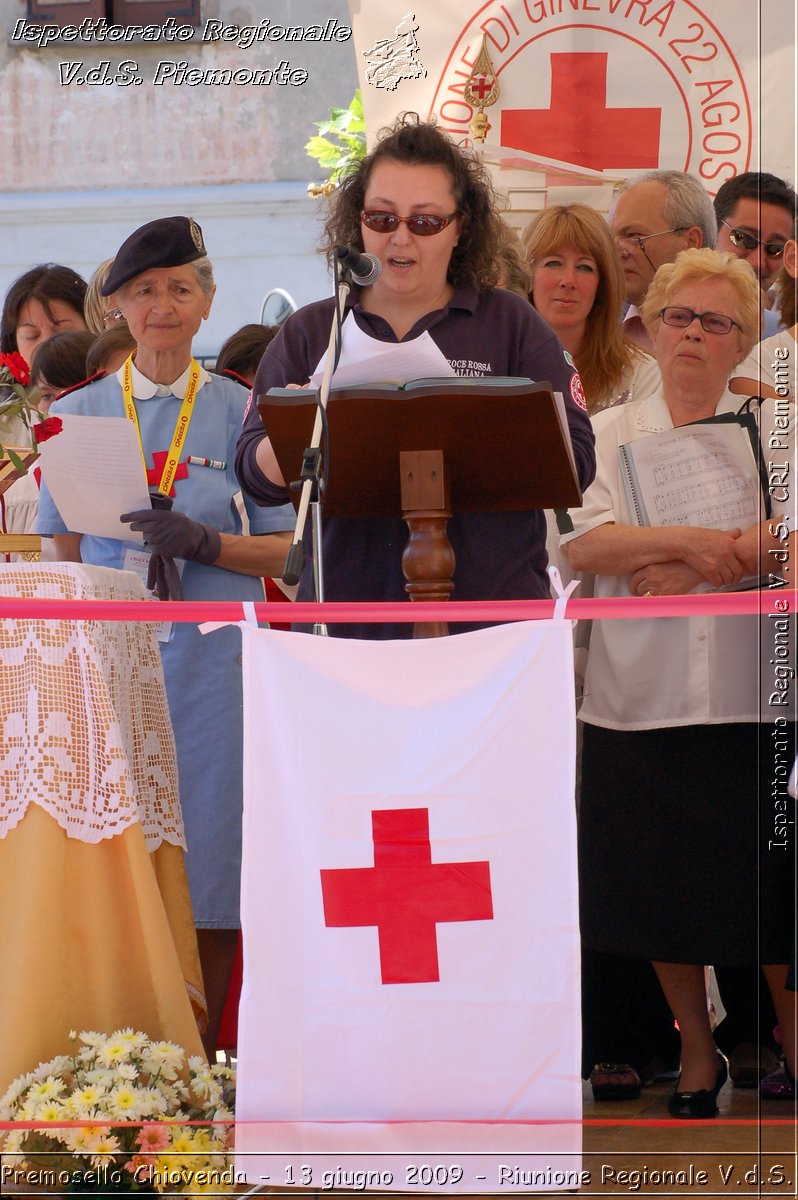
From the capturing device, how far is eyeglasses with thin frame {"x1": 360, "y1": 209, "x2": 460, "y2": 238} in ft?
9.31

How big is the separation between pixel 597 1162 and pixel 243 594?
148 centimetres

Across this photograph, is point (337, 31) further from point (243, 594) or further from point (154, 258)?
point (243, 594)

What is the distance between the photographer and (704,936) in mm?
3057

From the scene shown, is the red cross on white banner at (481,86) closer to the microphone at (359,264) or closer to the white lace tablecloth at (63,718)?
the microphone at (359,264)

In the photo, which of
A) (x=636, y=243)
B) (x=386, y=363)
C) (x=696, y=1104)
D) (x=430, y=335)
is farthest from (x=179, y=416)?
(x=696, y=1104)

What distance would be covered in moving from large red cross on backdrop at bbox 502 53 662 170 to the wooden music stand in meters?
2.03

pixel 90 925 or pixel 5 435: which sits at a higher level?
pixel 5 435

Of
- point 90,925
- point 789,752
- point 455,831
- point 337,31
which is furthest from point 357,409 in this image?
point 337,31

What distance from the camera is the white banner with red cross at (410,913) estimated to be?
2299mm

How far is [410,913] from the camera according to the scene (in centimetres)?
234

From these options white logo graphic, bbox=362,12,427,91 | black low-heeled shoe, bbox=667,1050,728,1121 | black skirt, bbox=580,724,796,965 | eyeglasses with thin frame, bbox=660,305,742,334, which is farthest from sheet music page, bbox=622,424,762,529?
white logo graphic, bbox=362,12,427,91

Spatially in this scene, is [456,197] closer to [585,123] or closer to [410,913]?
[410,913]

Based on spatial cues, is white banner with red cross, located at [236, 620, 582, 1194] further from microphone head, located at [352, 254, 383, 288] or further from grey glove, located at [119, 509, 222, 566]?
grey glove, located at [119, 509, 222, 566]

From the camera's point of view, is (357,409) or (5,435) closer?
(357,409)
